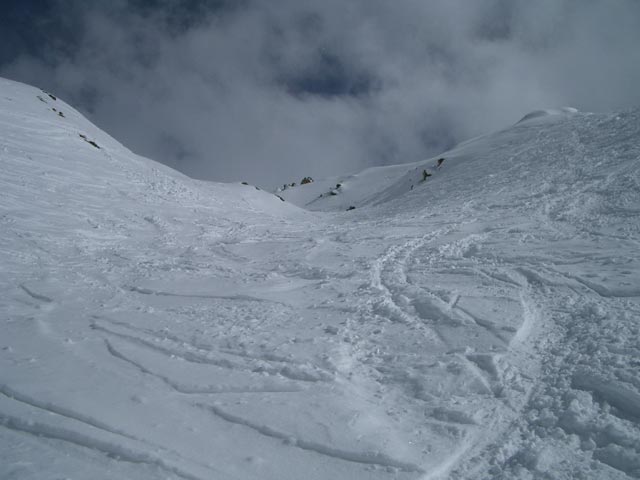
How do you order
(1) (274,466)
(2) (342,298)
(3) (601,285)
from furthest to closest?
(2) (342,298), (3) (601,285), (1) (274,466)

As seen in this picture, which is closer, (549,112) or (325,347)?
(325,347)

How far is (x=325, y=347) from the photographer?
4.66m

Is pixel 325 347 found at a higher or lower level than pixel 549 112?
lower

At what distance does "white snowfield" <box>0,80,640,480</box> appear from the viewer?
2990 mm

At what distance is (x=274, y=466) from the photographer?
2.93m

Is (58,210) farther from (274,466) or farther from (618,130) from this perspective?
(618,130)

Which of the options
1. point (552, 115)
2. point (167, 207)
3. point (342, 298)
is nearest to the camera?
point (342, 298)

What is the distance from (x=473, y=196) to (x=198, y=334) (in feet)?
41.0

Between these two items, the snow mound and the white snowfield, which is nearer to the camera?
the white snowfield

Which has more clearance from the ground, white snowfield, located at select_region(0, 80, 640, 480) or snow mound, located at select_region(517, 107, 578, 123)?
snow mound, located at select_region(517, 107, 578, 123)

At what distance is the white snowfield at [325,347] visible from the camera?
118 inches

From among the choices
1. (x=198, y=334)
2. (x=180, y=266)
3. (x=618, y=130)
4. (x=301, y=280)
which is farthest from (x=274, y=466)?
(x=618, y=130)

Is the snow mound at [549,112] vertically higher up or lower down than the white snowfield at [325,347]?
higher up

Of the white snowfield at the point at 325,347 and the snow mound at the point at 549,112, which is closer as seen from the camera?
the white snowfield at the point at 325,347
